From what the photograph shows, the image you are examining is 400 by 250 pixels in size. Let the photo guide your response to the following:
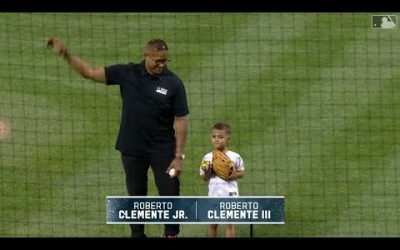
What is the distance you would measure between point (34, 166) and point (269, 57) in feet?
13.0

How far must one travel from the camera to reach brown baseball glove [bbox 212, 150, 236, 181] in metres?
14.9

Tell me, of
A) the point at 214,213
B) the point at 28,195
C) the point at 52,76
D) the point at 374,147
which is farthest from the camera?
the point at 52,76

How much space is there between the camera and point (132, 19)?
20.4m

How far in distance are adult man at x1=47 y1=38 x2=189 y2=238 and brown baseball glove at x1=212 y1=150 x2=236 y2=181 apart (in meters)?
0.43

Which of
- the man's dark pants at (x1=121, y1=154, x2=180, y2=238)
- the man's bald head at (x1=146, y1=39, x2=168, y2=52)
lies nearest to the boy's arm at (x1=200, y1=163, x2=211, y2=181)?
the man's dark pants at (x1=121, y1=154, x2=180, y2=238)

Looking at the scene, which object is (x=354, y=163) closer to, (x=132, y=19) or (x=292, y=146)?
(x=292, y=146)

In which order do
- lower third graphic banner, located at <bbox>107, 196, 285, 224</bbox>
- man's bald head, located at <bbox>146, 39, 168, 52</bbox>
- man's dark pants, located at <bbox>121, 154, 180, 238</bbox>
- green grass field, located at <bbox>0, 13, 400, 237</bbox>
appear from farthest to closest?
green grass field, located at <bbox>0, 13, 400, 237</bbox> < man's dark pants, located at <bbox>121, 154, 180, 238</bbox> < lower third graphic banner, located at <bbox>107, 196, 285, 224</bbox> < man's bald head, located at <bbox>146, 39, 168, 52</bbox>

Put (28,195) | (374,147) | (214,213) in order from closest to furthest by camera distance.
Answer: (214,213) → (28,195) → (374,147)

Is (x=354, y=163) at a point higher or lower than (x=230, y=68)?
lower

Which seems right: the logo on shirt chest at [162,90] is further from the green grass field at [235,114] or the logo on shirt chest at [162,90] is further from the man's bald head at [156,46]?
the green grass field at [235,114]

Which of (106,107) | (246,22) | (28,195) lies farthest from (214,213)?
(246,22)

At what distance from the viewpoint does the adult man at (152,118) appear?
14664mm

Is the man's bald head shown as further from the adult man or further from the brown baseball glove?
the brown baseball glove

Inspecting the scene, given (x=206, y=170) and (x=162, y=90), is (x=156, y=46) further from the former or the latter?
(x=206, y=170)
